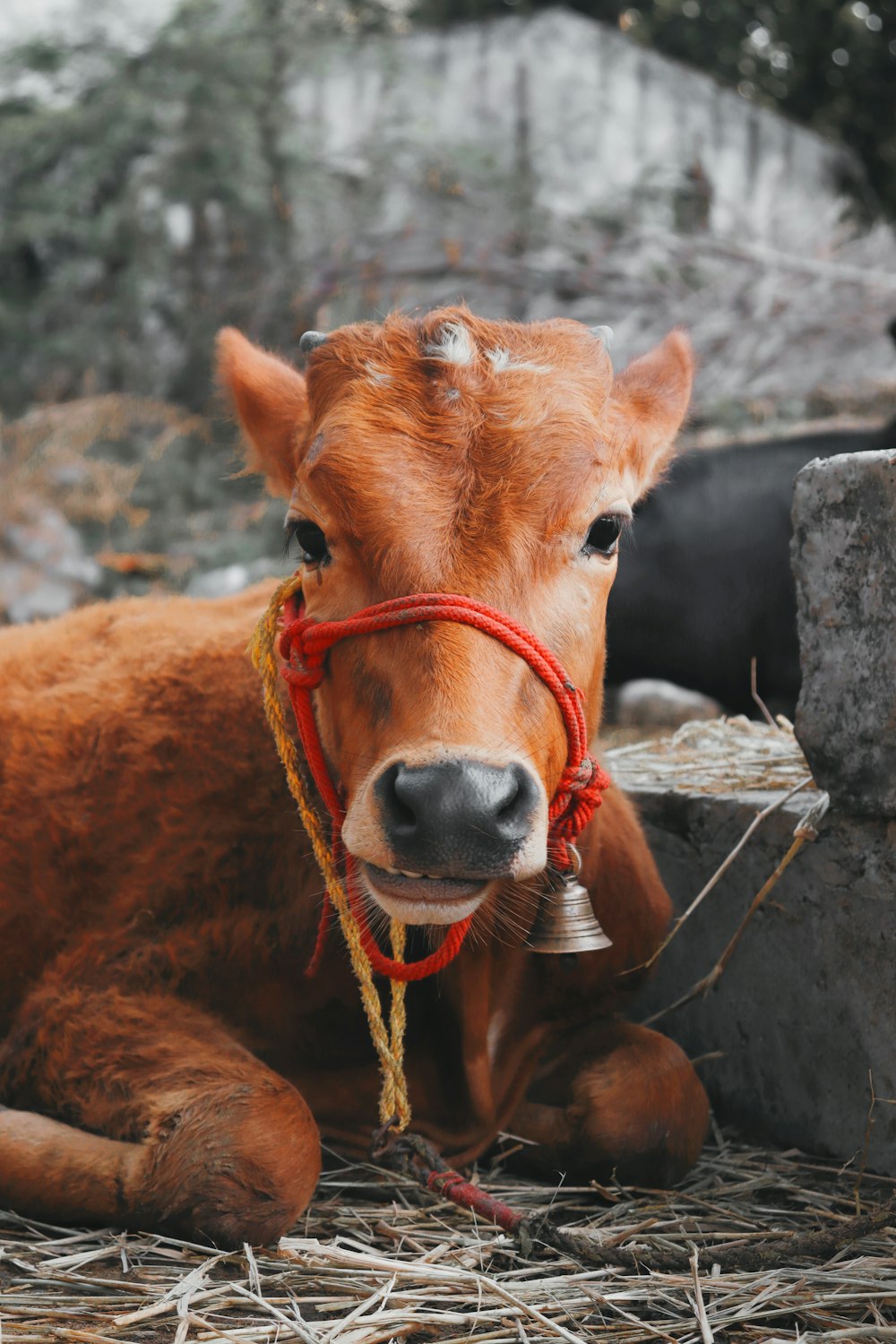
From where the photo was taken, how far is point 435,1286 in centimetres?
228

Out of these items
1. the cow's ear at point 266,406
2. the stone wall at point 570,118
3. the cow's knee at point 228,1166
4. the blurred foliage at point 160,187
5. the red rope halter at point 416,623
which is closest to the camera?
the red rope halter at point 416,623

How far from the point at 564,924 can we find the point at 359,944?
0.39 metres

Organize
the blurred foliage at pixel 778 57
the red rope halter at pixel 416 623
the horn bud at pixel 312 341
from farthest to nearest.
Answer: the blurred foliage at pixel 778 57 → the horn bud at pixel 312 341 → the red rope halter at pixel 416 623

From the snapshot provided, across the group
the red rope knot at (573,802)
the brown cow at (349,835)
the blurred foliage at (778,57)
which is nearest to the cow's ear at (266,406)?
the brown cow at (349,835)

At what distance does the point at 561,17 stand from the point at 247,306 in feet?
17.6

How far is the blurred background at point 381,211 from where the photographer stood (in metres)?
11.4

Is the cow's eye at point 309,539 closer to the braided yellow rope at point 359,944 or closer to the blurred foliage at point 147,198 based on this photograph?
the braided yellow rope at point 359,944

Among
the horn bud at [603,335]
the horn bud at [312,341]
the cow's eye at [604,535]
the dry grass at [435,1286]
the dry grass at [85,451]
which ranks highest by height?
the horn bud at [312,341]

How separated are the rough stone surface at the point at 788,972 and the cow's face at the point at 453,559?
63 cm

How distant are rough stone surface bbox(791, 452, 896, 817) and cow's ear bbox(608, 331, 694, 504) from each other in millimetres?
350

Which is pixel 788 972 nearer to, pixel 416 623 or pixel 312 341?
pixel 416 623

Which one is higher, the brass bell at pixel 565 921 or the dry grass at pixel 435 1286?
the brass bell at pixel 565 921

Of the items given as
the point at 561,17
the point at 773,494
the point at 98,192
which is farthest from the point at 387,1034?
the point at 561,17

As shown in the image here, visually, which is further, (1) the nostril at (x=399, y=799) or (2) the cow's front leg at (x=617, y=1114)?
(2) the cow's front leg at (x=617, y=1114)
